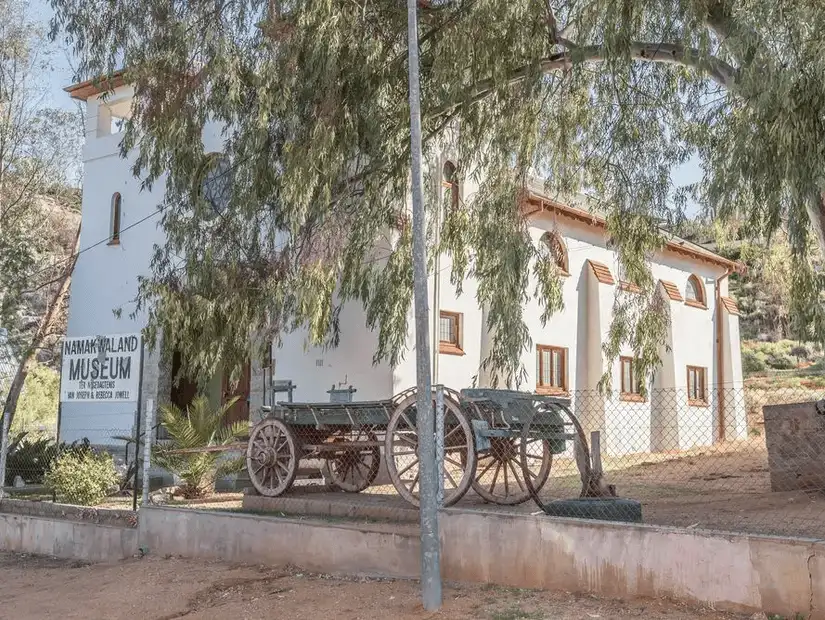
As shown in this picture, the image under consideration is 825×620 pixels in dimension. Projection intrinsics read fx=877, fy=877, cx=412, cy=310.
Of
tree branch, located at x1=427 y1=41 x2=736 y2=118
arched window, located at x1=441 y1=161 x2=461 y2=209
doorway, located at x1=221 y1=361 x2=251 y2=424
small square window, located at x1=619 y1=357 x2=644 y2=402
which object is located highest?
tree branch, located at x1=427 y1=41 x2=736 y2=118

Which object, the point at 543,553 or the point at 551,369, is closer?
the point at 543,553

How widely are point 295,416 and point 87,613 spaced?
3.38m

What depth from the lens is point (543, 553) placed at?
729 centimetres

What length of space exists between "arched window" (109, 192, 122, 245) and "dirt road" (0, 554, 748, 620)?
8.90 m

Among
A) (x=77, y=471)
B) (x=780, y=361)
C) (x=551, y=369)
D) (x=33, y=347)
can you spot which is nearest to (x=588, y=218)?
(x=551, y=369)

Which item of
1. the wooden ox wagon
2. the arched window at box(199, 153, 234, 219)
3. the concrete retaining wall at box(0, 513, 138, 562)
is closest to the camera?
the wooden ox wagon

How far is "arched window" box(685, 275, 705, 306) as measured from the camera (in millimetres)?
24594

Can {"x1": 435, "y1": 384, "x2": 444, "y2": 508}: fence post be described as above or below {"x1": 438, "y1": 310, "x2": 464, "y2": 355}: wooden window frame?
below

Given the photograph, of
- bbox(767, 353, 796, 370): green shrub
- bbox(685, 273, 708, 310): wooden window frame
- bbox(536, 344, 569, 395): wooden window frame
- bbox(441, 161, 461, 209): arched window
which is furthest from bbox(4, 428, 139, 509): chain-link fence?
bbox(767, 353, 796, 370): green shrub

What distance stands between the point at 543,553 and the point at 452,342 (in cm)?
909

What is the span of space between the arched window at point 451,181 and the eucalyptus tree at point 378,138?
0.53 metres

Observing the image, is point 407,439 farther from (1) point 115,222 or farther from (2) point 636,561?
(1) point 115,222

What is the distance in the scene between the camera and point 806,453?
1117 centimetres

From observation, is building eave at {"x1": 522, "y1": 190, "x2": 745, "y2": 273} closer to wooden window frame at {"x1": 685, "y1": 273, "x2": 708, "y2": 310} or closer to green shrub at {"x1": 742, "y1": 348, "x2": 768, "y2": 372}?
wooden window frame at {"x1": 685, "y1": 273, "x2": 708, "y2": 310}
